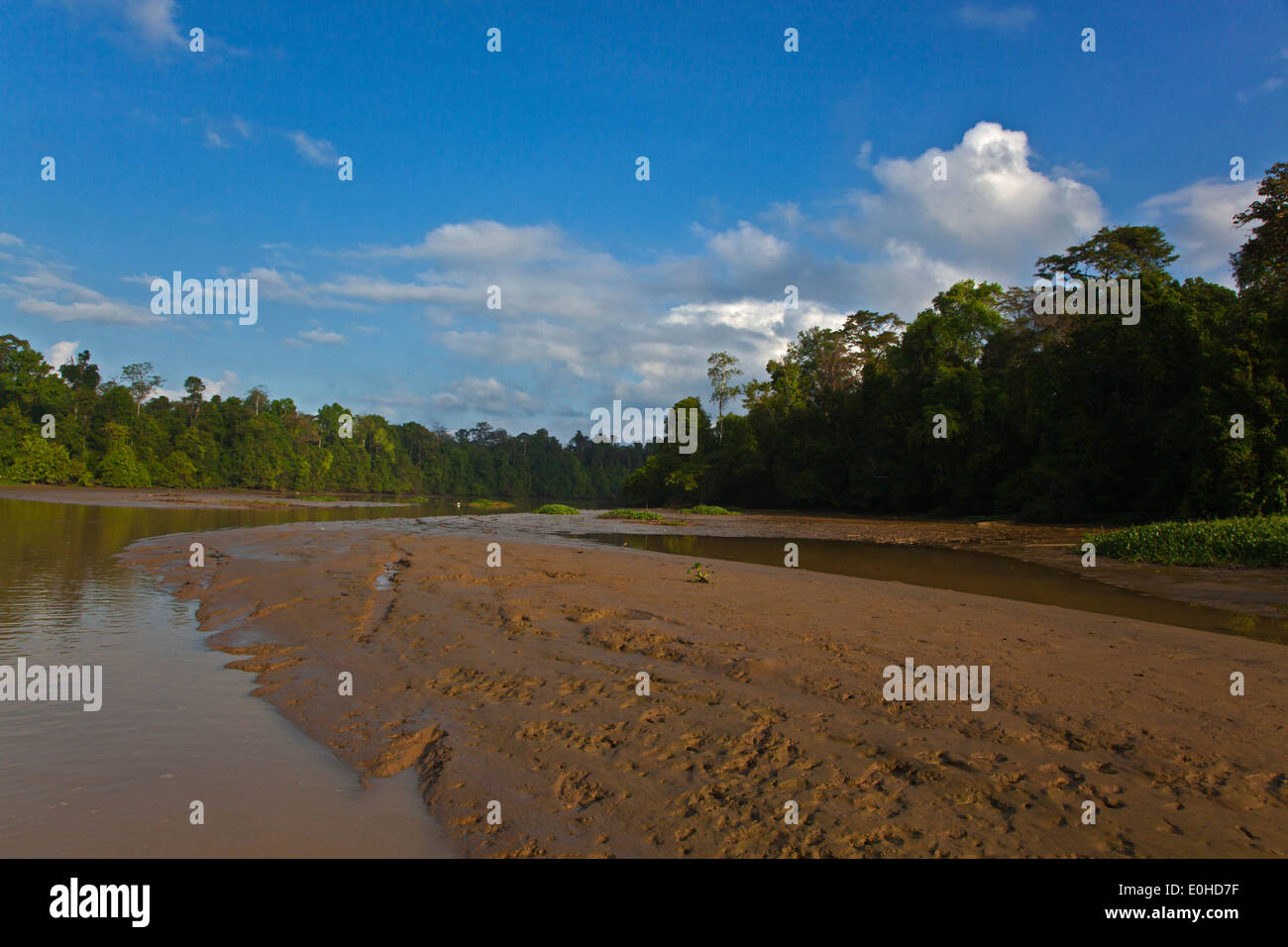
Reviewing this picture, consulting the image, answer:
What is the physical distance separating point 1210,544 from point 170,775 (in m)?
21.6

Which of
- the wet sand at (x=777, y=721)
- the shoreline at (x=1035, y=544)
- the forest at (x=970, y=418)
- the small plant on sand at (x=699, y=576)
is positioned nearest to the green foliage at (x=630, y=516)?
the shoreline at (x=1035, y=544)

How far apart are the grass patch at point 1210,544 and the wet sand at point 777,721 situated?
8905 millimetres

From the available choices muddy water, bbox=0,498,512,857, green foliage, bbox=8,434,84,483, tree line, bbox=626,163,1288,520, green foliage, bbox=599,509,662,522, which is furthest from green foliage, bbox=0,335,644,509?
muddy water, bbox=0,498,512,857

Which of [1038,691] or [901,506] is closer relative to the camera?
[1038,691]

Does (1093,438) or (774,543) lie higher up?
(1093,438)

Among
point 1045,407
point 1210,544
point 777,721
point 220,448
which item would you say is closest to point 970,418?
point 1045,407

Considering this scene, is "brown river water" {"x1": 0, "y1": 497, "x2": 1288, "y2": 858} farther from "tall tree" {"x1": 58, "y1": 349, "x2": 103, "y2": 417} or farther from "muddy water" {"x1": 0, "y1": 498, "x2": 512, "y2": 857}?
"tall tree" {"x1": 58, "y1": 349, "x2": 103, "y2": 417}

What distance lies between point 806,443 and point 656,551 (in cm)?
3767

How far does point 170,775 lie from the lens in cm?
468

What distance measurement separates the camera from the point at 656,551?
21.5 metres

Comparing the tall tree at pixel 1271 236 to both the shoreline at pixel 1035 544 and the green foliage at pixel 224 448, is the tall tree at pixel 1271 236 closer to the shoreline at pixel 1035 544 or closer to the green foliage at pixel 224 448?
the shoreline at pixel 1035 544

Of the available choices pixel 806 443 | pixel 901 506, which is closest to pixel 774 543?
pixel 901 506
